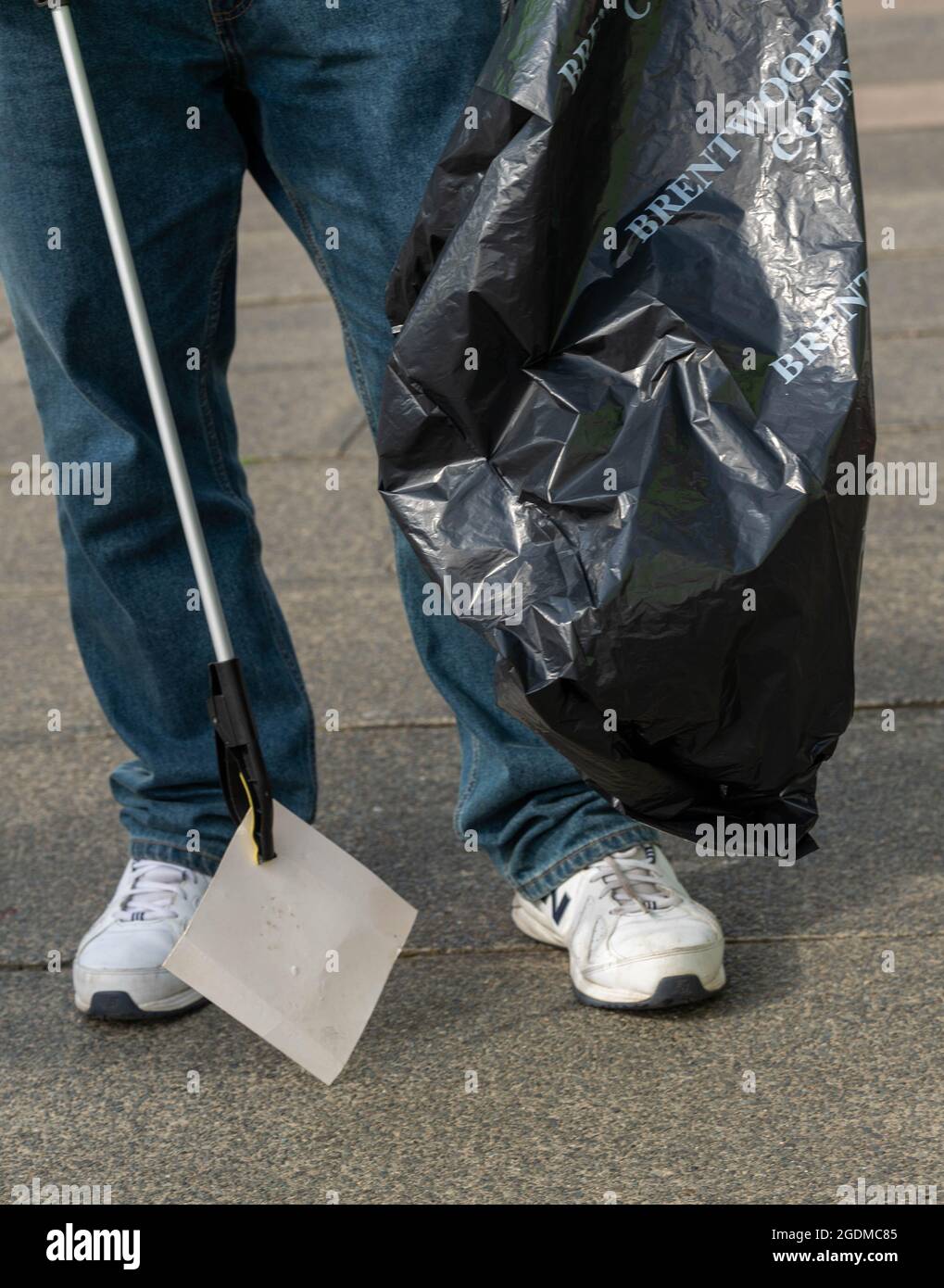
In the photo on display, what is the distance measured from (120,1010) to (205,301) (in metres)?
1.03

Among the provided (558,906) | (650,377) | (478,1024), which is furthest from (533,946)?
(650,377)

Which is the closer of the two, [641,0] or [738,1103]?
[641,0]

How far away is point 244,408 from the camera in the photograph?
5.46 meters

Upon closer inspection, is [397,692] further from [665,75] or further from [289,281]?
[289,281]

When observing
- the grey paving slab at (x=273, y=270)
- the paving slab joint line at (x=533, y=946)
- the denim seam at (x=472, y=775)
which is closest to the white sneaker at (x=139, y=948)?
the paving slab joint line at (x=533, y=946)

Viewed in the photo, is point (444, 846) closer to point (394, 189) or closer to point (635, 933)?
point (635, 933)

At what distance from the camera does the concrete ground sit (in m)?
2.01

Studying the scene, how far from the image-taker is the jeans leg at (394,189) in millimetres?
2092

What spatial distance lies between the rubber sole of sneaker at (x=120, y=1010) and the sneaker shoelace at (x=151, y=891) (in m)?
0.14

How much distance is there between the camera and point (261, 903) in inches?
Result: 87.0

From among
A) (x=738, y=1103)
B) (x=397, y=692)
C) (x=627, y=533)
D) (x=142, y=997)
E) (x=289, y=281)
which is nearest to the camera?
(x=627, y=533)

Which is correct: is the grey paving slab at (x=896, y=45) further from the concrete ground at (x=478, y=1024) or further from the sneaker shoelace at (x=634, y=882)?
the sneaker shoelace at (x=634, y=882)
